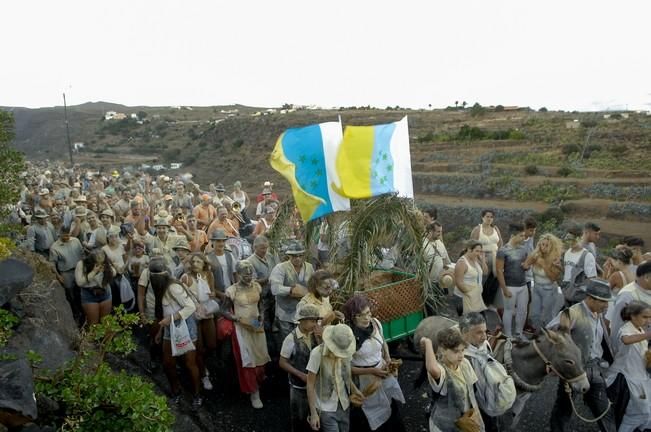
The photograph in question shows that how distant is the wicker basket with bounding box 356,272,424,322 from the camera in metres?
6.06

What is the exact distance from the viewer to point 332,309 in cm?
552

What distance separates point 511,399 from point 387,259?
3178 mm

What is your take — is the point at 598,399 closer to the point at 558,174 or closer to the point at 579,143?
the point at 558,174

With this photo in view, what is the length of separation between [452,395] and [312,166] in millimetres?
3746

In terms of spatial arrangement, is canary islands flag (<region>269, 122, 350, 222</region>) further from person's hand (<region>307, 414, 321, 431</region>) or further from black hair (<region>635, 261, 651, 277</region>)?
black hair (<region>635, 261, 651, 277</region>)

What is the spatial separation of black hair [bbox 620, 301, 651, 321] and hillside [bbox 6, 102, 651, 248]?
15.1 meters

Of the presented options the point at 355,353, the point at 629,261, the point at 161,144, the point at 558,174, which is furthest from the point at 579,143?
the point at 161,144

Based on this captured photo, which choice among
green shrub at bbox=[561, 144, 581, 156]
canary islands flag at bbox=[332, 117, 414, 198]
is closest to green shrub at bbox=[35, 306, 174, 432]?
canary islands flag at bbox=[332, 117, 414, 198]

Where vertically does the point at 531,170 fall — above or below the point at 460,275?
below

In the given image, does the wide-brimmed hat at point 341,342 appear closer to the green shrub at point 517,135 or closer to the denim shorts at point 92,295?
the denim shorts at point 92,295

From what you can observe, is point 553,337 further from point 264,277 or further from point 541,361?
point 264,277

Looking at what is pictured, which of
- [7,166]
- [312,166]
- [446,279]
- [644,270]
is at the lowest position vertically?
[446,279]

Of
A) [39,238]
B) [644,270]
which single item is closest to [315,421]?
[644,270]

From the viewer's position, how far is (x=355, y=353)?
187 inches
